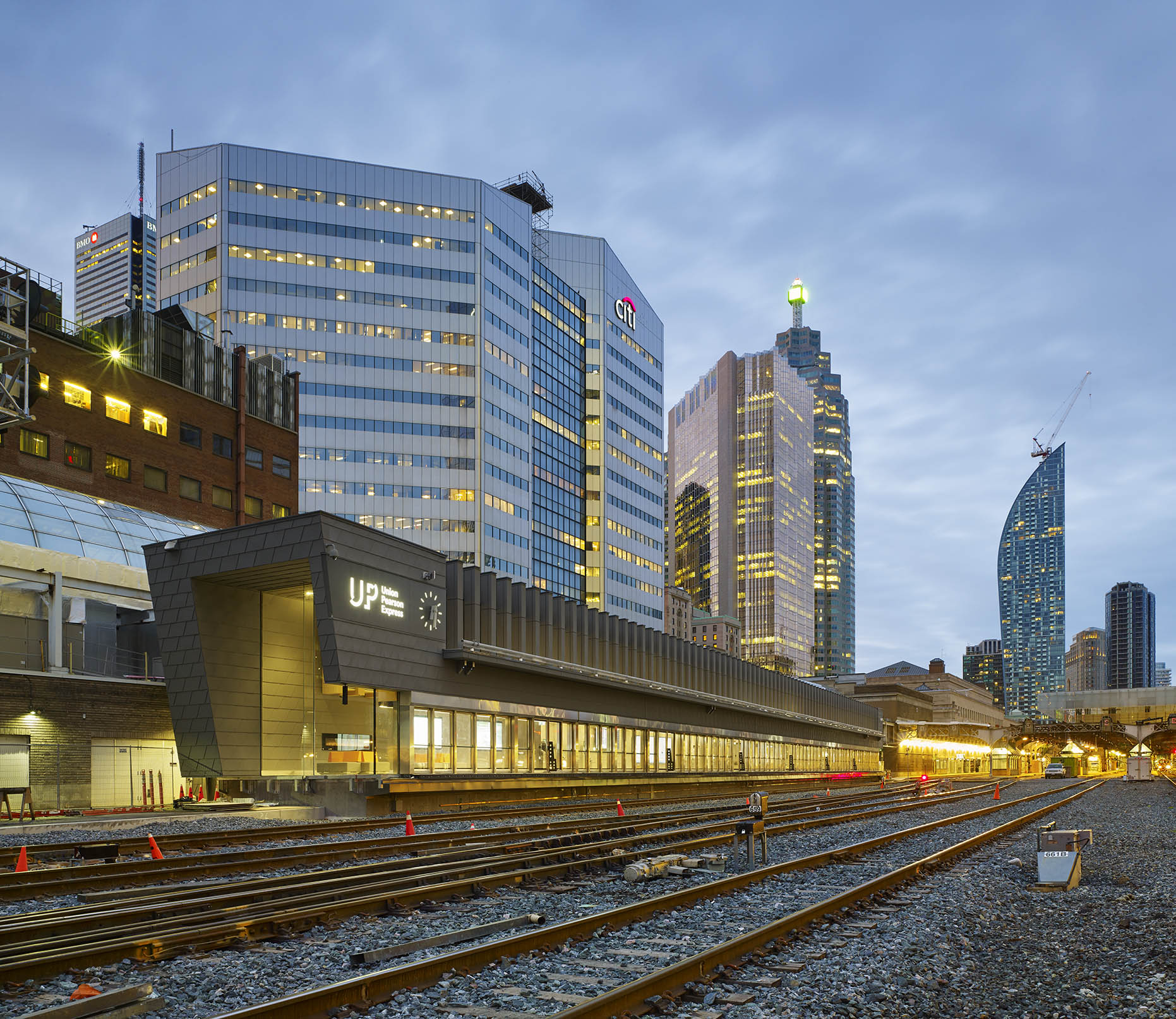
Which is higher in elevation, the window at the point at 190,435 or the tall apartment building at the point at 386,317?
the tall apartment building at the point at 386,317

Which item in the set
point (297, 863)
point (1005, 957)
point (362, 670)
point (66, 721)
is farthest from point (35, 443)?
point (1005, 957)

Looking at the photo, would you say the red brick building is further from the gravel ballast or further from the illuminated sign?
the gravel ballast

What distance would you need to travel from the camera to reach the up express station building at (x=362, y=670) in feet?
111

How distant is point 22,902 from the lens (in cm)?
1414

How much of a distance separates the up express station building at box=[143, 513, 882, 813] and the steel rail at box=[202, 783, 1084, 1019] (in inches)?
807

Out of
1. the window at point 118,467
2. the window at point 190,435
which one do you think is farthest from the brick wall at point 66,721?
the window at point 190,435

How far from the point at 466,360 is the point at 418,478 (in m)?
14.5

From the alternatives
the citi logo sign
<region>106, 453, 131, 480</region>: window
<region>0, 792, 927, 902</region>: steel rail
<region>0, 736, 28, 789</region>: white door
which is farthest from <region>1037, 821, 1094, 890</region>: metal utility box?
A: <region>106, 453, 131, 480</region>: window

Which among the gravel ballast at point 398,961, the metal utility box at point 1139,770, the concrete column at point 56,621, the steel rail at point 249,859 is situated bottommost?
the metal utility box at point 1139,770

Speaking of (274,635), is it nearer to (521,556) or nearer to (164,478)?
(164,478)

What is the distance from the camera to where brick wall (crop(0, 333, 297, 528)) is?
50.8 meters

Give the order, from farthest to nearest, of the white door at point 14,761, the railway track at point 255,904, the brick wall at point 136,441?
the brick wall at point 136,441 → the white door at point 14,761 → the railway track at point 255,904

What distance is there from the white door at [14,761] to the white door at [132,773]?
2.58m

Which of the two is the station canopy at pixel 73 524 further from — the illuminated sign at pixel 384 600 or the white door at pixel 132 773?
the illuminated sign at pixel 384 600
